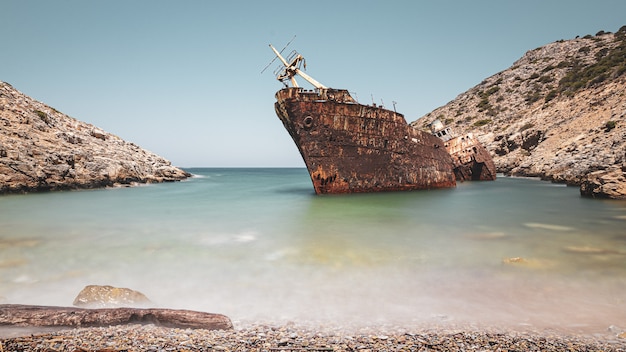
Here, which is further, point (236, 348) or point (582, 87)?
point (582, 87)

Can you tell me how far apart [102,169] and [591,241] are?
2314 centimetres

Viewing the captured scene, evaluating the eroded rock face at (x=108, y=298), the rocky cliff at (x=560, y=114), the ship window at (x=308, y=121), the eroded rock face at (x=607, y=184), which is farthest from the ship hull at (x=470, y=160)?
the eroded rock face at (x=108, y=298)

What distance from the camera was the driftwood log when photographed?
8.86ft

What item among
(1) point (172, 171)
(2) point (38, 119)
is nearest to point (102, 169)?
(2) point (38, 119)

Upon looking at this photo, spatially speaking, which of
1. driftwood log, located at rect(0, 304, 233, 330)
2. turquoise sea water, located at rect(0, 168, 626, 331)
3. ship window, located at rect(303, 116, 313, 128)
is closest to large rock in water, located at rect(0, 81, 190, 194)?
turquoise sea water, located at rect(0, 168, 626, 331)

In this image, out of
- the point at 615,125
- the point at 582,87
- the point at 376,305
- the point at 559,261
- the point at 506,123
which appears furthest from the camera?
the point at 506,123

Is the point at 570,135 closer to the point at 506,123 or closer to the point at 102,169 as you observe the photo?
the point at 506,123

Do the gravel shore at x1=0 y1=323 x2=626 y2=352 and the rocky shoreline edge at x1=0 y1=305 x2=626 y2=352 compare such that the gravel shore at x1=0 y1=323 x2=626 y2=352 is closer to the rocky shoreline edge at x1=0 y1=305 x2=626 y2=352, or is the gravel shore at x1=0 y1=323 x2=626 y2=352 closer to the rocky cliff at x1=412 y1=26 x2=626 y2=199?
the rocky shoreline edge at x1=0 y1=305 x2=626 y2=352

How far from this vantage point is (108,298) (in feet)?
11.1

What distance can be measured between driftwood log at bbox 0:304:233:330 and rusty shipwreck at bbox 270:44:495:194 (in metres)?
10.1

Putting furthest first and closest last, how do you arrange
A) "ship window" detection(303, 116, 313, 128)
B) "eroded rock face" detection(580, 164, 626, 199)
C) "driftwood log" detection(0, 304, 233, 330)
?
"ship window" detection(303, 116, 313, 128)
"eroded rock face" detection(580, 164, 626, 199)
"driftwood log" detection(0, 304, 233, 330)

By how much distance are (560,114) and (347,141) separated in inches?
1160

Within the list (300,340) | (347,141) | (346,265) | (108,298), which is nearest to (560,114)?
(347,141)

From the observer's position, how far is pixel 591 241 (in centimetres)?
603
